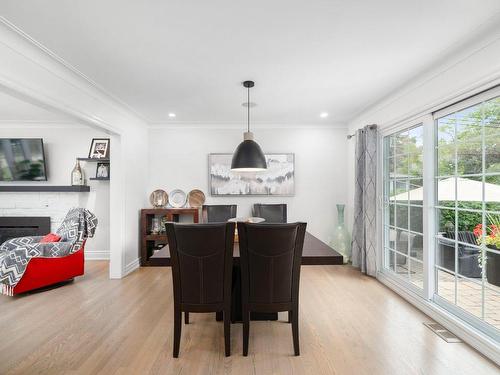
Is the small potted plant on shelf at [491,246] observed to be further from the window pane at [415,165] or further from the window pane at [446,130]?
the window pane at [415,165]

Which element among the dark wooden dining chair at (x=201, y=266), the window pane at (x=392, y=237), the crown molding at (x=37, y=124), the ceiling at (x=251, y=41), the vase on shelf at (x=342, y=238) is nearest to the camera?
the ceiling at (x=251, y=41)

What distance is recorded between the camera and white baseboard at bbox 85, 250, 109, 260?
5012 mm

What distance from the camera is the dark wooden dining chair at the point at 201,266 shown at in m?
1.96

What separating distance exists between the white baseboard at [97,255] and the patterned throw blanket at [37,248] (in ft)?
3.72

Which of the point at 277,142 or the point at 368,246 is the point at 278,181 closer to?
the point at 277,142

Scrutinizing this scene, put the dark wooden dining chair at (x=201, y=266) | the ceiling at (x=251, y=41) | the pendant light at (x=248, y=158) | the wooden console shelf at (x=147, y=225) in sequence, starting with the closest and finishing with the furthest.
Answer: the ceiling at (x=251, y=41) → the dark wooden dining chair at (x=201, y=266) → the pendant light at (x=248, y=158) → the wooden console shelf at (x=147, y=225)

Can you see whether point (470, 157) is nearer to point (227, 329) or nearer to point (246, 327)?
point (246, 327)

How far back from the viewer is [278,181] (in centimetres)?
495

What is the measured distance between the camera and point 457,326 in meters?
2.40

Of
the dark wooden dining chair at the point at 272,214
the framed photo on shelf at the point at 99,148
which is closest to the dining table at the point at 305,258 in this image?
the dark wooden dining chair at the point at 272,214

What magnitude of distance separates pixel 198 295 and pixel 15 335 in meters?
1.76

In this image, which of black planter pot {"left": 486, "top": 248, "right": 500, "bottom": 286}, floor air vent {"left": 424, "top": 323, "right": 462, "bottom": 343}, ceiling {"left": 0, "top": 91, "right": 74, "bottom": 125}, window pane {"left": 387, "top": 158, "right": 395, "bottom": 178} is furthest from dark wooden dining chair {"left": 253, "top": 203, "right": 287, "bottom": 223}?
ceiling {"left": 0, "top": 91, "right": 74, "bottom": 125}

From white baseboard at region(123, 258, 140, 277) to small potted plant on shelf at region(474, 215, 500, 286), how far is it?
4.17 meters

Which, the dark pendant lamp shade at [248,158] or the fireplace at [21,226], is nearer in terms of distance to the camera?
the dark pendant lamp shade at [248,158]
